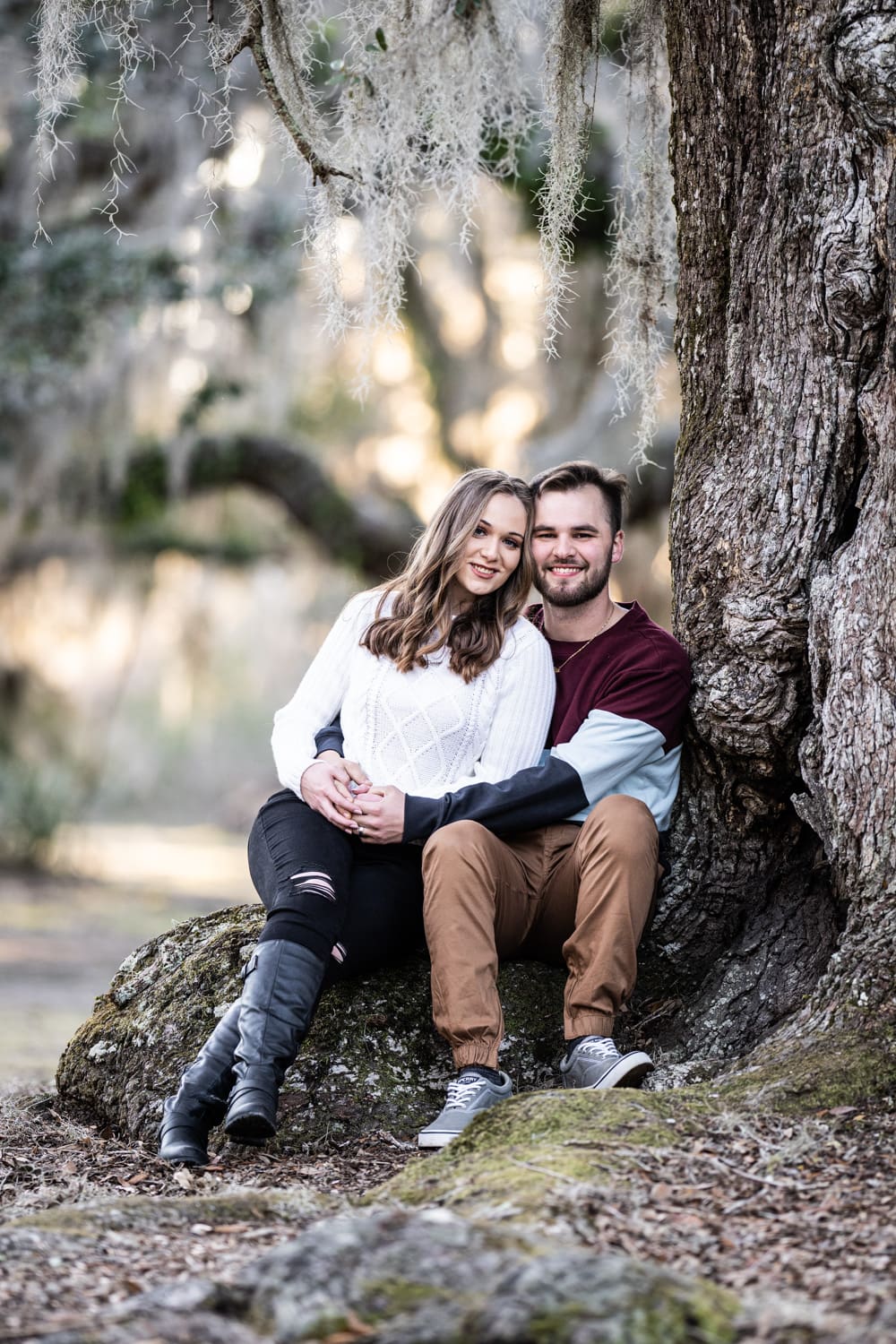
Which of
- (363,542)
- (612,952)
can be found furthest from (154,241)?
(612,952)

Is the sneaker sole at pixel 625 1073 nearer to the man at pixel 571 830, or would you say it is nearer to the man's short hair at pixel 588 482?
the man at pixel 571 830

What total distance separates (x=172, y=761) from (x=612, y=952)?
81.7 feet

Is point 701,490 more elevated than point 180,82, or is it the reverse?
point 180,82

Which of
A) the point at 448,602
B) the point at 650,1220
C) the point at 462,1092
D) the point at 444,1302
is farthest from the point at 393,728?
the point at 444,1302

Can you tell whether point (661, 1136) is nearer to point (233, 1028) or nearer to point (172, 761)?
point (233, 1028)

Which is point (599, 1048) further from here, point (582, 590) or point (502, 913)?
point (582, 590)

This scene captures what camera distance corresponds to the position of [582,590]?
3.72 metres

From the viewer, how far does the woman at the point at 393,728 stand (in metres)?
3.17

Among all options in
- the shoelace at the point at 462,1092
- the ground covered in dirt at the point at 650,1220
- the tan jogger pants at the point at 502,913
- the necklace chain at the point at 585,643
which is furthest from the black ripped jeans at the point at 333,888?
the necklace chain at the point at 585,643

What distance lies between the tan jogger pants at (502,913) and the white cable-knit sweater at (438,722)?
29 centimetres

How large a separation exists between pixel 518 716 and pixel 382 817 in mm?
467

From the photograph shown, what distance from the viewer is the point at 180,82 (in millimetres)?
8406

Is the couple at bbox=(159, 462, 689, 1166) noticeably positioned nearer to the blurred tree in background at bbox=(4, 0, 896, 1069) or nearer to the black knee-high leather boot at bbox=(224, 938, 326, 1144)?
the black knee-high leather boot at bbox=(224, 938, 326, 1144)

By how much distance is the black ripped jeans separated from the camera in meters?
3.21
